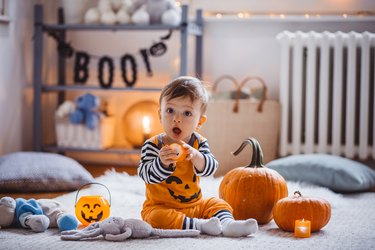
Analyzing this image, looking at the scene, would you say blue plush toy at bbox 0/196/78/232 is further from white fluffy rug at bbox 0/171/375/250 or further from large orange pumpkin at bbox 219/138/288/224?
large orange pumpkin at bbox 219/138/288/224

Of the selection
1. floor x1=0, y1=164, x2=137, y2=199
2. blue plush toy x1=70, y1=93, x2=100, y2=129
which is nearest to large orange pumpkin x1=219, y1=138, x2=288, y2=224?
floor x1=0, y1=164, x2=137, y2=199

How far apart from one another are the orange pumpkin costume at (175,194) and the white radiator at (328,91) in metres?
1.41

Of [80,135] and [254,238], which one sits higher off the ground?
[80,135]

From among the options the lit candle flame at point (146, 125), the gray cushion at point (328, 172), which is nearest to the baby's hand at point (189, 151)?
the gray cushion at point (328, 172)

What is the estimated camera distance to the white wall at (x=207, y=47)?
10.7ft

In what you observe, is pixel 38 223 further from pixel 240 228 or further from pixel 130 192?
pixel 130 192

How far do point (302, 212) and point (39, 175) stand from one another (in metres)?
1.15

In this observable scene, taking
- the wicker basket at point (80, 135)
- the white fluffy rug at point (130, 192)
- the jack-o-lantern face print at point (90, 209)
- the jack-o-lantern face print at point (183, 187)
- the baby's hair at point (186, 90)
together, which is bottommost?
the white fluffy rug at point (130, 192)

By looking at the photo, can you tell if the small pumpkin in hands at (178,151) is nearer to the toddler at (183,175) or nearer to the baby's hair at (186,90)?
the toddler at (183,175)

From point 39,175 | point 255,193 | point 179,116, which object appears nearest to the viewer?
point 179,116

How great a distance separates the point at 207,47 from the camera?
11.4 feet

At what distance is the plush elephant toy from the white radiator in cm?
157

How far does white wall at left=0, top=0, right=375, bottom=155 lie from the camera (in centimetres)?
326

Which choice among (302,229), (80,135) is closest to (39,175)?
(80,135)
